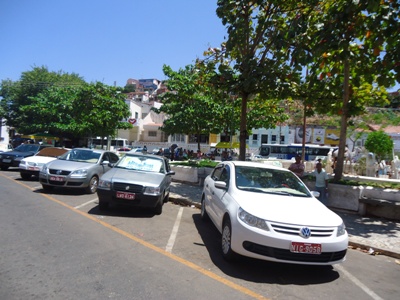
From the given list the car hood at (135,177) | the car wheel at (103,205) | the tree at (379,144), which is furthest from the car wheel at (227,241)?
the tree at (379,144)

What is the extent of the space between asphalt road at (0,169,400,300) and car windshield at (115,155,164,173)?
6.60 ft

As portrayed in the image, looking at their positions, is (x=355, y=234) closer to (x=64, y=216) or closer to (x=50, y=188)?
(x=64, y=216)

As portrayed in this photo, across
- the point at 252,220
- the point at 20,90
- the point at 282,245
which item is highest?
the point at 20,90

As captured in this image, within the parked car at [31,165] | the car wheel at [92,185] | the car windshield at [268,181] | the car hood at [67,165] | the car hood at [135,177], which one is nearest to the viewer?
the car windshield at [268,181]

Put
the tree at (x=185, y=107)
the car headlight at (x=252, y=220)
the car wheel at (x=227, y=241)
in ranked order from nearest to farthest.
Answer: the car headlight at (x=252, y=220)
the car wheel at (x=227, y=241)
the tree at (x=185, y=107)

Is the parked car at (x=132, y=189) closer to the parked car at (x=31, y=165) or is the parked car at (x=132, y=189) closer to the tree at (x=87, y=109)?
the parked car at (x=31, y=165)

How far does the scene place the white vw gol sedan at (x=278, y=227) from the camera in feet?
14.3

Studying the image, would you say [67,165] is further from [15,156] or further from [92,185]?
[15,156]

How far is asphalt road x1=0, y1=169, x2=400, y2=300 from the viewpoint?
12.4 feet

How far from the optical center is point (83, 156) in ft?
37.2

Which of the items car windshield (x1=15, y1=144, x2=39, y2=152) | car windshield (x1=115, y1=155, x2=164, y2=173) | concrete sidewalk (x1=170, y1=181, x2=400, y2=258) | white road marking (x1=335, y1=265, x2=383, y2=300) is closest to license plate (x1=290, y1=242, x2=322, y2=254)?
white road marking (x1=335, y1=265, x2=383, y2=300)

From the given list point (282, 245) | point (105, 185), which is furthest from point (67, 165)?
point (282, 245)

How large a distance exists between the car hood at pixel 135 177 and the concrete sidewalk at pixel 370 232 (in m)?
2.03

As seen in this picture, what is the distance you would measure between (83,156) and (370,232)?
8978 millimetres
